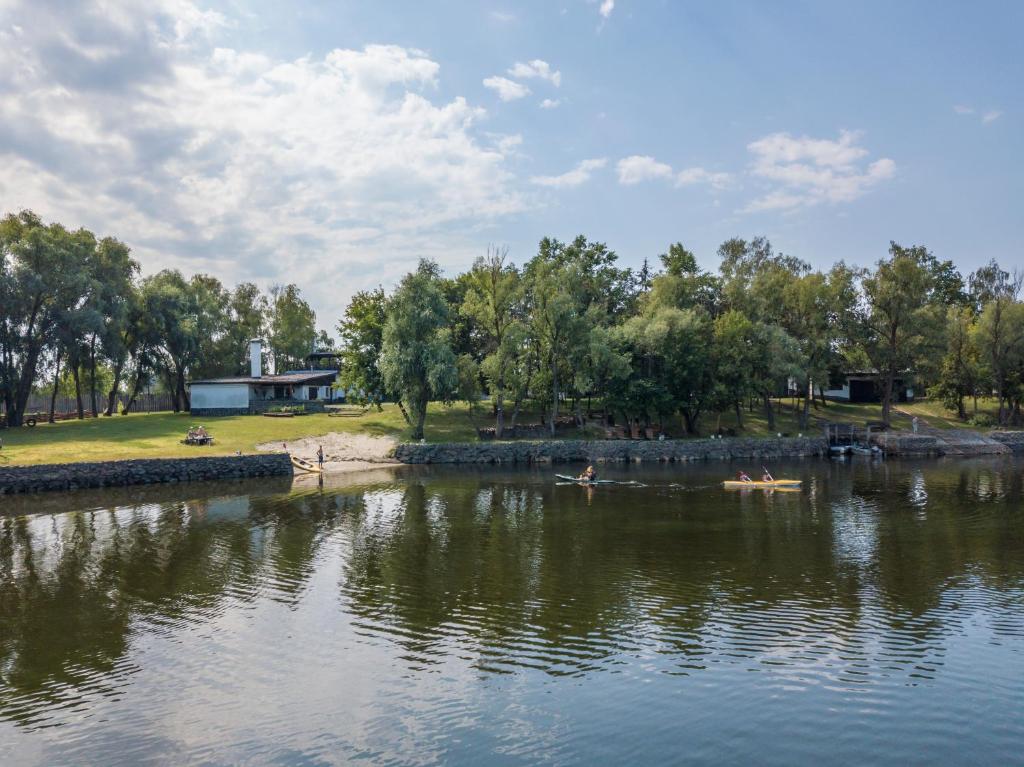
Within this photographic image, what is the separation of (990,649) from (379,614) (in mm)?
15282

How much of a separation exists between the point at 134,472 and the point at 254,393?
1194 inches

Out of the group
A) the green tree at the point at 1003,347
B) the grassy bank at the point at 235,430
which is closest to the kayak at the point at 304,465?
the grassy bank at the point at 235,430

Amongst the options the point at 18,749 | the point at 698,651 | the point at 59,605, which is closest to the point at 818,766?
the point at 698,651

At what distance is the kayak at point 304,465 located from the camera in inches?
2157

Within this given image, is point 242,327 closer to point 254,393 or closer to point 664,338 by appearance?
point 254,393

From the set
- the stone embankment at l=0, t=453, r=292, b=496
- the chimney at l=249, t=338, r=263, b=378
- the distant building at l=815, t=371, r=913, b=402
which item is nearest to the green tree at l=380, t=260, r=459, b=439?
the stone embankment at l=0, t=453, r=292, b=496

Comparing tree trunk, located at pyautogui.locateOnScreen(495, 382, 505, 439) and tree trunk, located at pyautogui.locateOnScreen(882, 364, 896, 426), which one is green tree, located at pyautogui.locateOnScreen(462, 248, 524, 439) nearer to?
tree trunk, located at pyautogui.locateOnScreen(495, 382, 505, 439)

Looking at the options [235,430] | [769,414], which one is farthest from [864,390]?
[235,430]

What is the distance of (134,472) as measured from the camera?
49.7 m

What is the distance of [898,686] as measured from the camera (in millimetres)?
14547

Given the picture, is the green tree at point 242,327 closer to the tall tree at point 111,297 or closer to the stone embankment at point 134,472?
the tall tree at point 111,297

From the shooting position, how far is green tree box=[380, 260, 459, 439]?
6362cm

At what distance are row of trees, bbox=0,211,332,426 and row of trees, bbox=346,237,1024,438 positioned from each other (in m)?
20.1

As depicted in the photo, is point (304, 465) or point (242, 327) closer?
point (304, 465)
